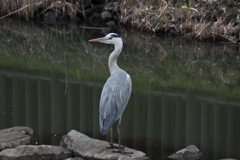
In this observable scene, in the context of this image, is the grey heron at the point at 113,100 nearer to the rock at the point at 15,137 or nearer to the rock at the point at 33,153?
the rock at the point at 33,153

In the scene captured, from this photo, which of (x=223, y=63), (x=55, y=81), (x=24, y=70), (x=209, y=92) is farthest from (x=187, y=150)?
(x=223, y=63)

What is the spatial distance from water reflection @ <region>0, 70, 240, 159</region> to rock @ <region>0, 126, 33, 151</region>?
0.24 metres

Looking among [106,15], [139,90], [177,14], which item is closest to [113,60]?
[139,90]

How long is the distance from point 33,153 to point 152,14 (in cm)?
857

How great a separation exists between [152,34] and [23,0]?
4.03m

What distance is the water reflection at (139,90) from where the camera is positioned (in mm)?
6547

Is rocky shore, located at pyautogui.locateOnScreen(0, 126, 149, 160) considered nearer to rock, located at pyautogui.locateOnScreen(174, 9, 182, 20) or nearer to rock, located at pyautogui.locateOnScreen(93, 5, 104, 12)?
rock, located at pyautogui.locateOnScreen(174, 9, 182, 20)

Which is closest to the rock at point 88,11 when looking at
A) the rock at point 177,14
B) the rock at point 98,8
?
the rock at point 98,8

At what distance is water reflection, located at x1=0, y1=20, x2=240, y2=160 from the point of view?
21.5ft

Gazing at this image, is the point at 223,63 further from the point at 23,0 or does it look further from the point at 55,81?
the point at 23,0

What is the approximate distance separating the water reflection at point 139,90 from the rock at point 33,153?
0.70m

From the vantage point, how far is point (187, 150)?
5.72m

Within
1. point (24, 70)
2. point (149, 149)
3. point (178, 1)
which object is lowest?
point (149, 149)

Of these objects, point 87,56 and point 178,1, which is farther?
point 178,1
